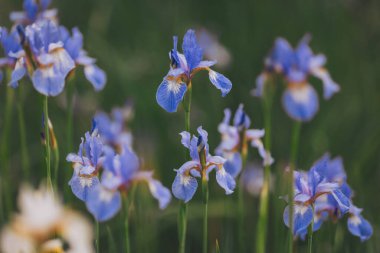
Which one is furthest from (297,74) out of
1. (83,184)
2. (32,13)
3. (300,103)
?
(32,13)

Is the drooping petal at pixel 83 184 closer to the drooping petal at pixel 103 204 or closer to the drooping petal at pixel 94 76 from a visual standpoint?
the drooping petal at pixel 103 204

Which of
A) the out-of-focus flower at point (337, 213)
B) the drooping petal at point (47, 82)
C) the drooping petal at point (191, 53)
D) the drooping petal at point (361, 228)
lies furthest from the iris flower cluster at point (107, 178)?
the drooping petal at point (361, 228)

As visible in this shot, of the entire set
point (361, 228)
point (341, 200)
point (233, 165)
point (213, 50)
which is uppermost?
point (213, 50)

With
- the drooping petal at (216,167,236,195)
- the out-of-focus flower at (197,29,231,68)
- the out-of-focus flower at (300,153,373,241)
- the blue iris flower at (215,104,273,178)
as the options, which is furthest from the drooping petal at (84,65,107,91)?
the out-of-focus flower at (197,29,231,68)

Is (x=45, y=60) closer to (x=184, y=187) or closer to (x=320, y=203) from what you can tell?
(x=184, y=187)

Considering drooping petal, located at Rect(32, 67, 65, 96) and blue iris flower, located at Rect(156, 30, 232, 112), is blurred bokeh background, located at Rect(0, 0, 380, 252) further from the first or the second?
drooping petal, located at Rect(32, 67, 65, 96)

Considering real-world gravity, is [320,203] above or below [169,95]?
below
